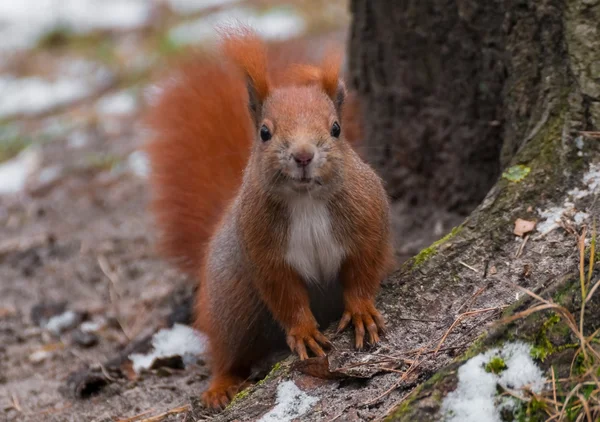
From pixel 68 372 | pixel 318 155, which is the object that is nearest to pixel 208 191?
pixel 68 372

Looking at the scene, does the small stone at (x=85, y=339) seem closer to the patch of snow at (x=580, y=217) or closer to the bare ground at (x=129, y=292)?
the bare ground at (x=129, y=292)

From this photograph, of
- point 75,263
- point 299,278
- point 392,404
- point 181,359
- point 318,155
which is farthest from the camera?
point 75,263

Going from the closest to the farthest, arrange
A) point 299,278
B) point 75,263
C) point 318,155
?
point 318,155
point 299,278
point 75,263

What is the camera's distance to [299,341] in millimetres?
2121

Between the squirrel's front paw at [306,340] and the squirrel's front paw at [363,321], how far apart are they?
2.9 inches

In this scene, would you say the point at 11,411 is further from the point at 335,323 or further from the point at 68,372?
the point at 335,323

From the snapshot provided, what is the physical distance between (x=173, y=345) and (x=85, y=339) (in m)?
0.43

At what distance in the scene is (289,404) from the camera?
1.90 meters

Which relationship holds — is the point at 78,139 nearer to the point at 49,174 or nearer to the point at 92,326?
the point at 49,174

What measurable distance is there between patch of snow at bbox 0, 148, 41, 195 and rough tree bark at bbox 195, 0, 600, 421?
2562mm

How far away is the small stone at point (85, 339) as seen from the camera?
3.09 meters

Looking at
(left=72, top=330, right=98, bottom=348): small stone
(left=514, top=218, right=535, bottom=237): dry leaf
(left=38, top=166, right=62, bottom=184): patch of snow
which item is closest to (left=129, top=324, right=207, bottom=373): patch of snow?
(left=72, top=330, right=98, bottom=348): small stone

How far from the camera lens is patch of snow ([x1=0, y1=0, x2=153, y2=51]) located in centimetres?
853

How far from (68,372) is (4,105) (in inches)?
172
